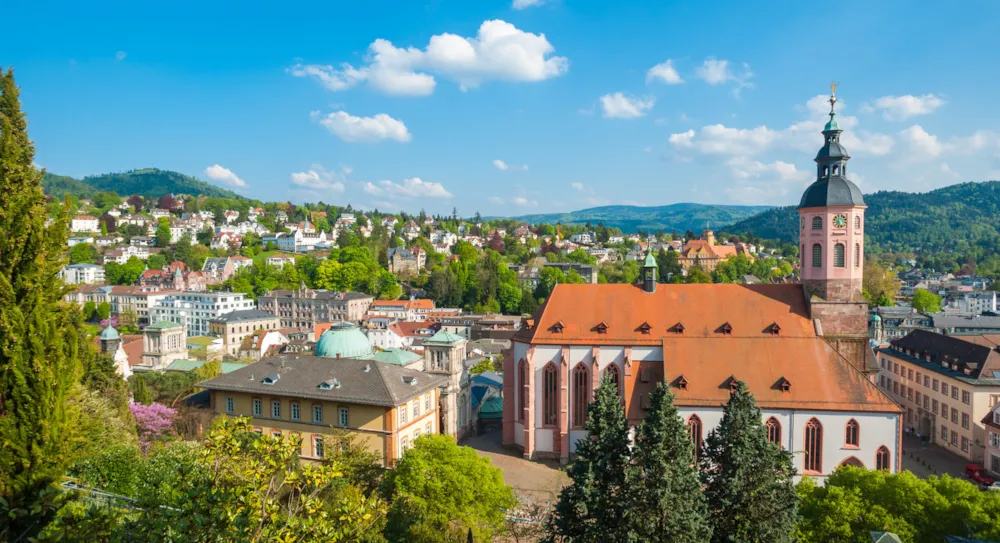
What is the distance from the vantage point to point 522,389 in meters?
42.4

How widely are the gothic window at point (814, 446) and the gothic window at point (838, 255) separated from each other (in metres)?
10.1

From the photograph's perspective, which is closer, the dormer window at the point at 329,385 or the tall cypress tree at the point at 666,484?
the tall cypress tree at the point at 666,484

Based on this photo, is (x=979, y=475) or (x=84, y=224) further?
(x=84, y=224)

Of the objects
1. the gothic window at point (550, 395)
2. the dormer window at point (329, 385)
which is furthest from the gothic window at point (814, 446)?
the dormer window at point (329, 385)

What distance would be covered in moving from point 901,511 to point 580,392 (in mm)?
19732

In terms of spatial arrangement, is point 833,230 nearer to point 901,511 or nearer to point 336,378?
point 901,511

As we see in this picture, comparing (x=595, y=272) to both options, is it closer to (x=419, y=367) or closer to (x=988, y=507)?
(x=419, y=367)

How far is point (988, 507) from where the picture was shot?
74.8ft

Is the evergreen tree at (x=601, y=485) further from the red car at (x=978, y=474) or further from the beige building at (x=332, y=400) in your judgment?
the red car at (x=978, y=474)

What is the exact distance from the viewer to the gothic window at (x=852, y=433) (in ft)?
111

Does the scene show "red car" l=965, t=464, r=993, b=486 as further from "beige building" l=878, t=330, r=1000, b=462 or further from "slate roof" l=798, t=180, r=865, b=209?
"slate roof" l=798, t=180, r=865, b=209

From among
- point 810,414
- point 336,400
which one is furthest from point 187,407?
point 810,414

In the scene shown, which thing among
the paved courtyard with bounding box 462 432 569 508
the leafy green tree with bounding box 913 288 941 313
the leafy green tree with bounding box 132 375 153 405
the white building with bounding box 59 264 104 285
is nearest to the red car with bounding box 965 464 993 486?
the paved courtyard with bounding box 462 432 569 508

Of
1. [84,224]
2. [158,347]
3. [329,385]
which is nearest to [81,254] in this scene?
[84,224]
